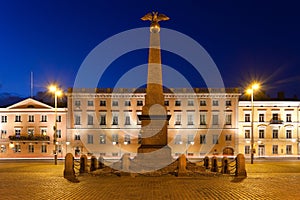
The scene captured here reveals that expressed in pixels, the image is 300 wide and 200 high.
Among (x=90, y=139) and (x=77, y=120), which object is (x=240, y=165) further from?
(x=77, y=120)

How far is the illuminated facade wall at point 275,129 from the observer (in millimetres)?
63312

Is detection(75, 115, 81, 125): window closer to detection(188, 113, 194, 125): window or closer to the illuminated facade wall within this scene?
detection(188, 113, 194, 125): window

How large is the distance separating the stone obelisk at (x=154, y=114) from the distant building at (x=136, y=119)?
35.4 m

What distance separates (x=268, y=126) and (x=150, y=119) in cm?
4142

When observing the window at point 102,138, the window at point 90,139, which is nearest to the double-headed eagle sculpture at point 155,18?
the window at point 102,138

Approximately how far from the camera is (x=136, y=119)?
2511 inches

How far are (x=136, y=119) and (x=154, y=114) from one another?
36940 mm

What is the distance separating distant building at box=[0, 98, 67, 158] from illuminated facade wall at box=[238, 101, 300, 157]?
95.3ft

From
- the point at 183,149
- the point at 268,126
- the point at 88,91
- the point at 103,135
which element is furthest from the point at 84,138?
the point at 268,126

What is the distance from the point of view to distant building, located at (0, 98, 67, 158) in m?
62.8

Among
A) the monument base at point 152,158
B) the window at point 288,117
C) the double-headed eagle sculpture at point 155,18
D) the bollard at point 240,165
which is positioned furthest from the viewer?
the window at point 288,117

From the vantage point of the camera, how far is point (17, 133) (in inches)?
2502

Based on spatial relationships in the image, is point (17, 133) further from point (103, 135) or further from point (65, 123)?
point (103, 135)

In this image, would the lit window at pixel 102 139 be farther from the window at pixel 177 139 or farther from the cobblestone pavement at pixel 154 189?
the cobblestone pavement at pixel 154 189
